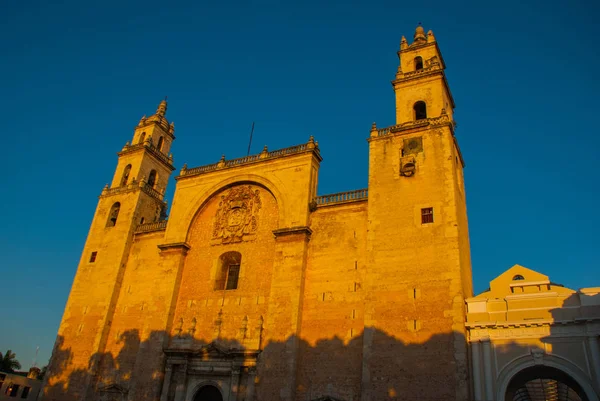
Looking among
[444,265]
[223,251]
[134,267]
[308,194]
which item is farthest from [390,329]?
[134,267]

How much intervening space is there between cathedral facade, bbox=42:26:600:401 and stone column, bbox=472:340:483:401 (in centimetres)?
27

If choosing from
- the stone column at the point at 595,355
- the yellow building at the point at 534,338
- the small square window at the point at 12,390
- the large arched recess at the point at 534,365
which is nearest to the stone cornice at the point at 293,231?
the yellow building at the point at 534,338

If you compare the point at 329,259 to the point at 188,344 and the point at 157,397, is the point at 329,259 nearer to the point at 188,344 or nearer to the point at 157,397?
the point at 188,344

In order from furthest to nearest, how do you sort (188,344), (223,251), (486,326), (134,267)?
1. (134,267)
2. (223,251)
3. (188,344)
4. (486,326)

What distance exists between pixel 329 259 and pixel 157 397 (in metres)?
10.8

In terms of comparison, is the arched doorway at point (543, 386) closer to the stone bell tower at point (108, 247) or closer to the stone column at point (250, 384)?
the stone column at point (250, 384)

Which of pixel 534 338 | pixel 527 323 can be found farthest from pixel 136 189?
pixel 534 338

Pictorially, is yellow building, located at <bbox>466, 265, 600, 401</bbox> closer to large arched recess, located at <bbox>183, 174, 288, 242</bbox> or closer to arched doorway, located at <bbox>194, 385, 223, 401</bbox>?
large arched recess, located at <bbox>183, 174, 288, 242</bbox>

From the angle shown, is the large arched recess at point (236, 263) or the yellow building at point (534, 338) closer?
the yellow building at point (534, 338)

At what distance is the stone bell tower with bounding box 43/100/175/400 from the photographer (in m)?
26.7

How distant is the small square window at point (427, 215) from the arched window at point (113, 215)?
67.9ft

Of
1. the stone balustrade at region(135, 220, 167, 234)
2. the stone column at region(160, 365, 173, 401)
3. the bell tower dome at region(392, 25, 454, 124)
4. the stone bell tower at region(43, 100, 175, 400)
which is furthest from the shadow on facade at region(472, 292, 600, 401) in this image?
the stone bell tower at region(43, 100, 175, 400)

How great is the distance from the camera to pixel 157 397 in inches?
894

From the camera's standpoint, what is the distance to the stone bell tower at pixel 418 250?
17719 mm
